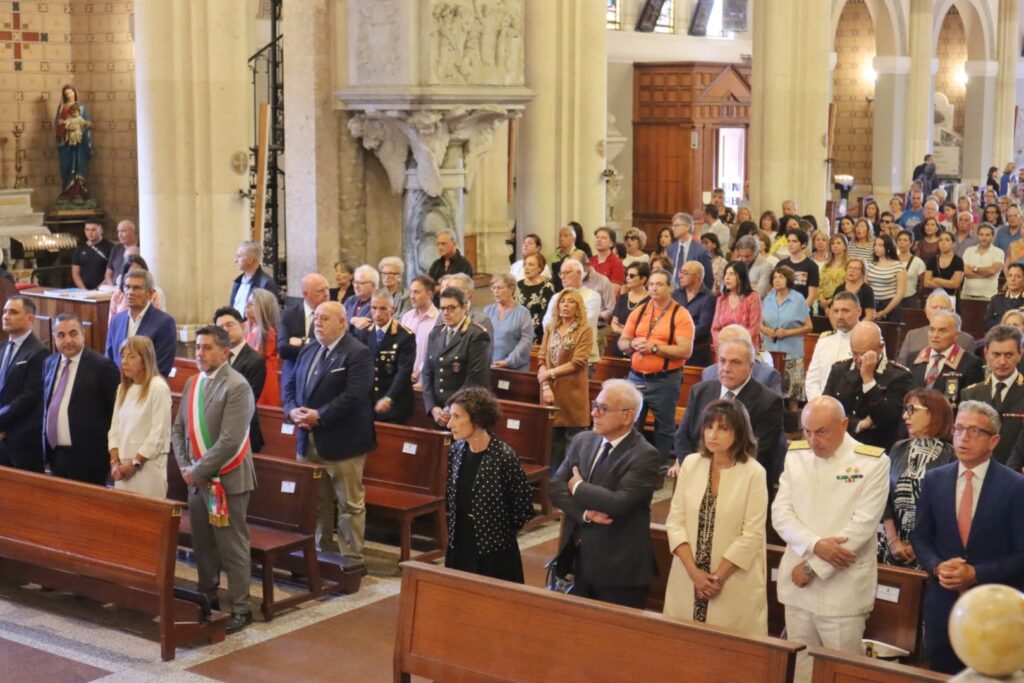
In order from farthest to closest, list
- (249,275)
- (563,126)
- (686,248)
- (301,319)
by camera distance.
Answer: (563,126) → (686,248) → (249,275) → (301,319)

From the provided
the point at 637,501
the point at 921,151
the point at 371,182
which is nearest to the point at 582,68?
the point at 371,182

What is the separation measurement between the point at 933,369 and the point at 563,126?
7979 millimetres

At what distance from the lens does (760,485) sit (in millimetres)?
5844

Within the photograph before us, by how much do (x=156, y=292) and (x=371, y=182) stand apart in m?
5.33

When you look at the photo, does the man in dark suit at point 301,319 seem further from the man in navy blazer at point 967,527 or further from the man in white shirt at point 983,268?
the man in white shirt at point 983,268

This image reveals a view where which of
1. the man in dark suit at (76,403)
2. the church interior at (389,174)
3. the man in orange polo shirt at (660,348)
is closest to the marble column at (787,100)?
the church interior at (389,174)

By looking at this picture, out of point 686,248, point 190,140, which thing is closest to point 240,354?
point 190,140

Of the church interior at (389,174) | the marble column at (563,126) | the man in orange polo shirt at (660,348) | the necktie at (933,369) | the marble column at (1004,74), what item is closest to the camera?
the church interior at (389,174)

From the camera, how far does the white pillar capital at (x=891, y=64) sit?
28.9m

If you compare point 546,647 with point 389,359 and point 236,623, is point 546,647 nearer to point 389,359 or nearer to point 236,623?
point 236,623

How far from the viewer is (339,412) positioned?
7.99 meters

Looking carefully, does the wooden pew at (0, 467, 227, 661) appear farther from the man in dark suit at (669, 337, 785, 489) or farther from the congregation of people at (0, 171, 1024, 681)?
the man in dark suit at (669, 337, 785, 489)

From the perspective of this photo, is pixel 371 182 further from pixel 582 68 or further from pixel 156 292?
Answer: pixel 156 292

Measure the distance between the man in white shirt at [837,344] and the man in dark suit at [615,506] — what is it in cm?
303
